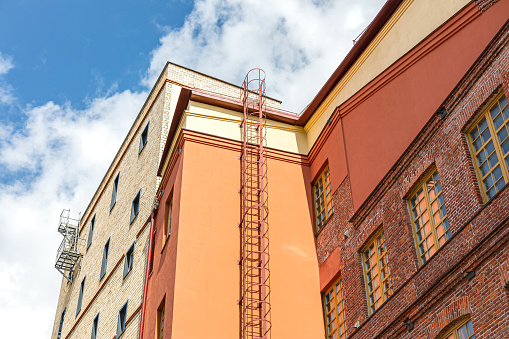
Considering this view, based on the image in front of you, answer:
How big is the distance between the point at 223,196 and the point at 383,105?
588cm

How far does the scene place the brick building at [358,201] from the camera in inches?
513

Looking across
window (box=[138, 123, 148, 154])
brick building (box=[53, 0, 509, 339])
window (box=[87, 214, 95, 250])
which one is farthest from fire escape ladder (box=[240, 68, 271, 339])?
window (box=[87, 214, 95, 250])

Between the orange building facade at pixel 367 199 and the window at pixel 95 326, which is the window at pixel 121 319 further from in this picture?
the window at pixel 95 326

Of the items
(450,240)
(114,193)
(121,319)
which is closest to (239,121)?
(121,319)

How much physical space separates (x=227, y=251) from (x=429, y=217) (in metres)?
7.08

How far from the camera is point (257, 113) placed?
2325 cm

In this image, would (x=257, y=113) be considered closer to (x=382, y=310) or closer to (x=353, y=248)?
(x=353, y=248)

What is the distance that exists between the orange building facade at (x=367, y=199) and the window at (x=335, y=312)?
53 millimetres

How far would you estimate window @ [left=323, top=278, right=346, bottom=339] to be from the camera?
18219mm

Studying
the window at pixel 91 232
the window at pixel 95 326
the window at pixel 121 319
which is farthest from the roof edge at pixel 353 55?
the window at pixel 91 232

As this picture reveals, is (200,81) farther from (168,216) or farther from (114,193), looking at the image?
(168,216)

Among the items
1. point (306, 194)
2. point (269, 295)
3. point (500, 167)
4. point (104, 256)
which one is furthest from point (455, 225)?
point (104, 256)

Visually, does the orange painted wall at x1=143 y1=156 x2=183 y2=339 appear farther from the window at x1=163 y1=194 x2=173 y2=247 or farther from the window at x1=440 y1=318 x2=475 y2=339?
the window at x1=440 y1=318 x2=475 y2=339

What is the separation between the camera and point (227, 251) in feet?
64.8
